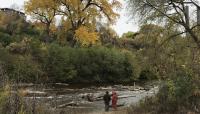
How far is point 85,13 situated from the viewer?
61.4 metres

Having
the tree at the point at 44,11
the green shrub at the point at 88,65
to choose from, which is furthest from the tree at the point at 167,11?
the tree at the point at 44,11

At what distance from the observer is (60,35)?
212ft

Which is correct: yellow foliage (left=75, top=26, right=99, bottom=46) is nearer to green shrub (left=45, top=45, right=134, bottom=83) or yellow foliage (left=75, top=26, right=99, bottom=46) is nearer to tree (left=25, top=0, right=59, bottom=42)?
green shrub (left=45, top=45, right=134, bottom=83)

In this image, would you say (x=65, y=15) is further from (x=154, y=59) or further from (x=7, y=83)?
(x=7, y=83)

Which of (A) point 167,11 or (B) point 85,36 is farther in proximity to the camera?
(B) point 85,36

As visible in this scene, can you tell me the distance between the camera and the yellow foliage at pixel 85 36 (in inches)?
2298

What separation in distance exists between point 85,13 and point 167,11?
30.8 meters

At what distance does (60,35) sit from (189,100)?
42.2 m

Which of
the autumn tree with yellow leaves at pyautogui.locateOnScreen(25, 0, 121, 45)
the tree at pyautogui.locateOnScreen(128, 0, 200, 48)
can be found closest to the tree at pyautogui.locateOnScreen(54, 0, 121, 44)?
the autumn tree with yellow leaves at pyautogui.locateOnScreen(25, 0, 121, 45)

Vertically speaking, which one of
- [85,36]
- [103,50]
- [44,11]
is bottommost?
[103,50]

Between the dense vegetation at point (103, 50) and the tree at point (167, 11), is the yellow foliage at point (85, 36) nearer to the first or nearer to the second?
the dense vegetation at point (103, 50)

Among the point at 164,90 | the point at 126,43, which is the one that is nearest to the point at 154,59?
the point at 164,90

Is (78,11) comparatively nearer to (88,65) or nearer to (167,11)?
(88,65)

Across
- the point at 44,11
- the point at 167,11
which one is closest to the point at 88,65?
the point at 44,11
